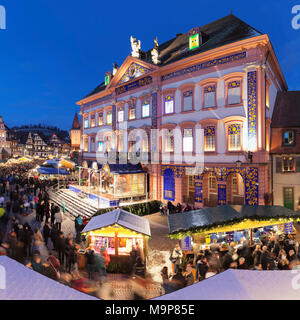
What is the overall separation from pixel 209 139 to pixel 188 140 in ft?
6.34

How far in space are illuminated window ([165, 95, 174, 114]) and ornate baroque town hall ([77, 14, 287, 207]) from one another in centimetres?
9

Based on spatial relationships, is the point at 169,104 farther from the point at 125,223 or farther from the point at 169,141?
the point at 125,223

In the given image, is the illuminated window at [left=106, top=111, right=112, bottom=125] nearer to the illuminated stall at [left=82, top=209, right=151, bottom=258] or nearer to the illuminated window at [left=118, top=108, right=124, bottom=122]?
the illuminated window at [left=118, top=108, right=124, bottom=122]

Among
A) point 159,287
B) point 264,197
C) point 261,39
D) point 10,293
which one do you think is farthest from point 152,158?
point 10,293

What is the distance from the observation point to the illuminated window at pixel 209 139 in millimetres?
18173

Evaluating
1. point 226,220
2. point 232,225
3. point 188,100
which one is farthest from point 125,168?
point 232,225

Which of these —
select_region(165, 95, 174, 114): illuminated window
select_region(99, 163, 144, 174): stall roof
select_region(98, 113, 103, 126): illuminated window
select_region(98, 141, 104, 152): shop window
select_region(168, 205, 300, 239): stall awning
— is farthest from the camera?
select_region(98, 113, 103, 126): illuminated window

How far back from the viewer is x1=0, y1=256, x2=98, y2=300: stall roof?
12.8ft

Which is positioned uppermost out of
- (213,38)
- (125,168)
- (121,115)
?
(213,38)

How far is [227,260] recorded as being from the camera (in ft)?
27.9

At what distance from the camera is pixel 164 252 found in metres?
12.0

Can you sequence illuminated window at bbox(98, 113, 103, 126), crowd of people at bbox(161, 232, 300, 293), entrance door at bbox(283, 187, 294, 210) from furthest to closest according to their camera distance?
1. illuminated window at bbox(98, 113, 103, 126)
2. entrance door at bbox(283, 187, 294, 210)
3. crowd of people at bbox(161, 232, 300, 293)

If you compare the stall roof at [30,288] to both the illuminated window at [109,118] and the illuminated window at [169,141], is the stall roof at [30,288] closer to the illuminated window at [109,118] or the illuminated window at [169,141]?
the illuminated window at [169,141]

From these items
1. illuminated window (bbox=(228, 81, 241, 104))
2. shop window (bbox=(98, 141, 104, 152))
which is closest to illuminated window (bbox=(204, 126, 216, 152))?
illuminated window (bbox=(228, 81, 241, 104))
